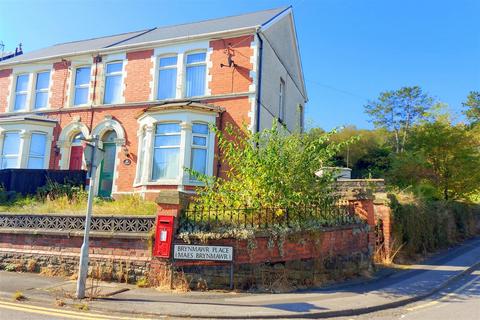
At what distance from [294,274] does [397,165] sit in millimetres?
13743

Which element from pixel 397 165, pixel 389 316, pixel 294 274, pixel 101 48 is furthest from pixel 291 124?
pixel 389 316

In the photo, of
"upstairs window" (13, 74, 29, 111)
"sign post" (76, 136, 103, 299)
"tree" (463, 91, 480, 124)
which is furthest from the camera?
"tree" (463, 91, 480, 124)

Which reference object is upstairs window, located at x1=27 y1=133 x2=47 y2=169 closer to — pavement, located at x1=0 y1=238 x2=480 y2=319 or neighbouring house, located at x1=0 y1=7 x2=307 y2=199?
neighbouring house, located at x1=0 y1=7 x2=307 y2=199

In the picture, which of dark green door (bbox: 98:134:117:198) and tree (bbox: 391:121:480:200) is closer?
dark green door (bbox: 98:134:117:198)

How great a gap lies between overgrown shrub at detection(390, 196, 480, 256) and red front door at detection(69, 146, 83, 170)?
46.1 feet

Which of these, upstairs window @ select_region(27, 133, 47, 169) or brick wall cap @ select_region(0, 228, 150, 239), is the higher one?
upstairs window @ select_region(27, 133, 47, 169)

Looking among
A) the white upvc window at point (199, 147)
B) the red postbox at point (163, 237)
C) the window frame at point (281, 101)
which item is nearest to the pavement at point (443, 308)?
the red postbox at point (163, 237)

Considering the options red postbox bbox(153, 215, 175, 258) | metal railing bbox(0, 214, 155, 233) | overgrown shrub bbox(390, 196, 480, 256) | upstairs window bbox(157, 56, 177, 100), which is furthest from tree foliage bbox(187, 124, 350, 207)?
upstairs window bbox(157, 56, 177, 100)

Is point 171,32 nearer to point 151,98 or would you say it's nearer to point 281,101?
point 151,98

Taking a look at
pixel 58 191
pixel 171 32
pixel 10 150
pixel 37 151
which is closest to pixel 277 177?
pixel 58 191

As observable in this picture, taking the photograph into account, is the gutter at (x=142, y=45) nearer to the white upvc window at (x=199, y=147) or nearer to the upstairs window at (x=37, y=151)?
the white upvc window at (x=199, y=147)

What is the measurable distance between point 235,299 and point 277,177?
3.05 meters

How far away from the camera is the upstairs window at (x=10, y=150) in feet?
60.0

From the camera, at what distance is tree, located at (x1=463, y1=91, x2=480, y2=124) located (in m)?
44.2
